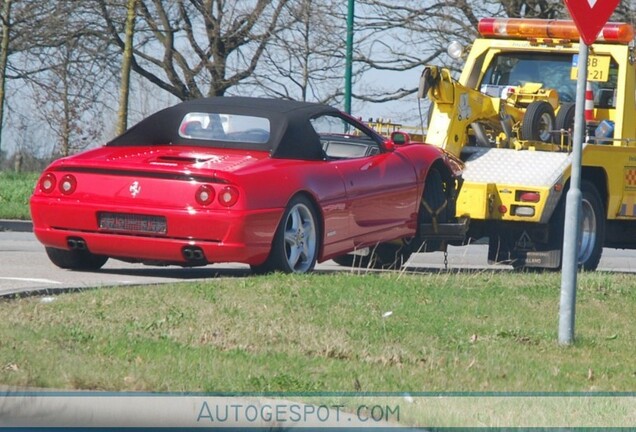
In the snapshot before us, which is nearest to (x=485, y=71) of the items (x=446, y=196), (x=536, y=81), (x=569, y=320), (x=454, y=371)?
(x=536, y=81)

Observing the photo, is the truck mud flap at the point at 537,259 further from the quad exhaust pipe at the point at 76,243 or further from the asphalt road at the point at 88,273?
the quad exhaust pipe at the point at 76,243

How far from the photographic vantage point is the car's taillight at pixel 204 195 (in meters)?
10.4

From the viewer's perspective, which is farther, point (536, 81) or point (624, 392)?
point (536, 81)

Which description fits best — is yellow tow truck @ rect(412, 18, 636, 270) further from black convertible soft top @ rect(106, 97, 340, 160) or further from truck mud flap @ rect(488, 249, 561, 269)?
black convertible soft top @ rect(106, 97, 340, 160)

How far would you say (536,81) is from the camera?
1547 cm

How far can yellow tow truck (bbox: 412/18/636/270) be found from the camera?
13.4 m

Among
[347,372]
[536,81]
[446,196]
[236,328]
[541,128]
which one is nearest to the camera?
[347,372]

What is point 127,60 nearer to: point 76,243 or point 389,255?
point 389,255

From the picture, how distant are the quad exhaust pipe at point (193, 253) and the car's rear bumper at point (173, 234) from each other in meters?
0.02

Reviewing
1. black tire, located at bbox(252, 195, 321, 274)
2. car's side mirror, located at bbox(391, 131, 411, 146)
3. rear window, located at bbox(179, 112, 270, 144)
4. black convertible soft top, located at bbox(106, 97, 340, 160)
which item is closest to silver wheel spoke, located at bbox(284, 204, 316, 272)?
black tire, located at bbox(252, 195, 321, 274)

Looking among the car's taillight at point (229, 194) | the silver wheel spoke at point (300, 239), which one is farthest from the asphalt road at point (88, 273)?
the car's taillight at point (229, 194)

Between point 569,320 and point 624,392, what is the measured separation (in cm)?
125

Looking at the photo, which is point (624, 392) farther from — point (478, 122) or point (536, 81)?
point (536, 81)

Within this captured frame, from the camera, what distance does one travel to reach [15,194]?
2184cm
